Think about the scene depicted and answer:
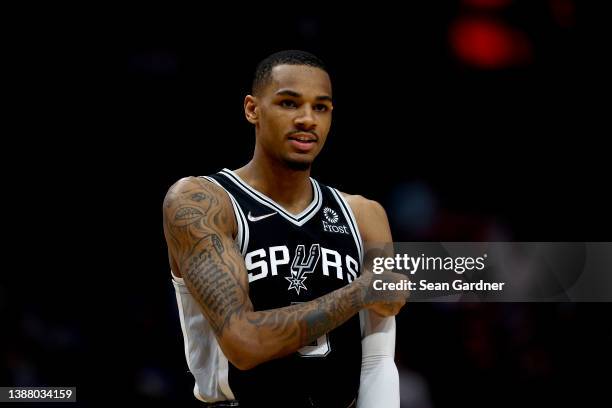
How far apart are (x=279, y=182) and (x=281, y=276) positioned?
1.26 feet

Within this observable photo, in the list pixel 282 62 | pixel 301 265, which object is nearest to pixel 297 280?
pixel 301 265

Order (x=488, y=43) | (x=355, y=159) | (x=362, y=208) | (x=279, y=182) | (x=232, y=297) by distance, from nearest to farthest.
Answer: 1. (x=232, y=297)
2. (x=279, y=182)
3. (x=362, y=208)
4. (x=355, y=159)
5. (x=488, y=43)

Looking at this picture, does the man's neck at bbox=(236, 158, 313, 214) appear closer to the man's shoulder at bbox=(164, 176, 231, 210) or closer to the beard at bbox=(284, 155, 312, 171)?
the beard at bbox=(284, 155, 312, 171)

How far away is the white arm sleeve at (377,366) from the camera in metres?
2.71

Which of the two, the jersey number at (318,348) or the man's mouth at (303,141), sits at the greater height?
the man's mouth at (303,141)

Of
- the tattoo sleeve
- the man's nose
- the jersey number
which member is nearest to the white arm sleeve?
the jersey number

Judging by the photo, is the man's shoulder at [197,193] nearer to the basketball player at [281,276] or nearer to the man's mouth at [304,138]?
the basketball player at [281,276]

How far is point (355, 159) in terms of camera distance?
4.90 metres

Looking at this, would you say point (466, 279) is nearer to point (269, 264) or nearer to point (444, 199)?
point (444, 199)

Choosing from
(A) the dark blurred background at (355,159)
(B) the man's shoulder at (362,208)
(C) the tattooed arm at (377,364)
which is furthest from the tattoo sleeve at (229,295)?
(A) the dark blurred background at (355,159)

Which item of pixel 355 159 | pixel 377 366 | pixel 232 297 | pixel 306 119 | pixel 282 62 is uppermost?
pixel 355 159

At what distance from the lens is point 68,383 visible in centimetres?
478

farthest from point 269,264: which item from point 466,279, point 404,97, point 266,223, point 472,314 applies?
point 404,97

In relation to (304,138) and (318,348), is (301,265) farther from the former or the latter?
(304,138)
